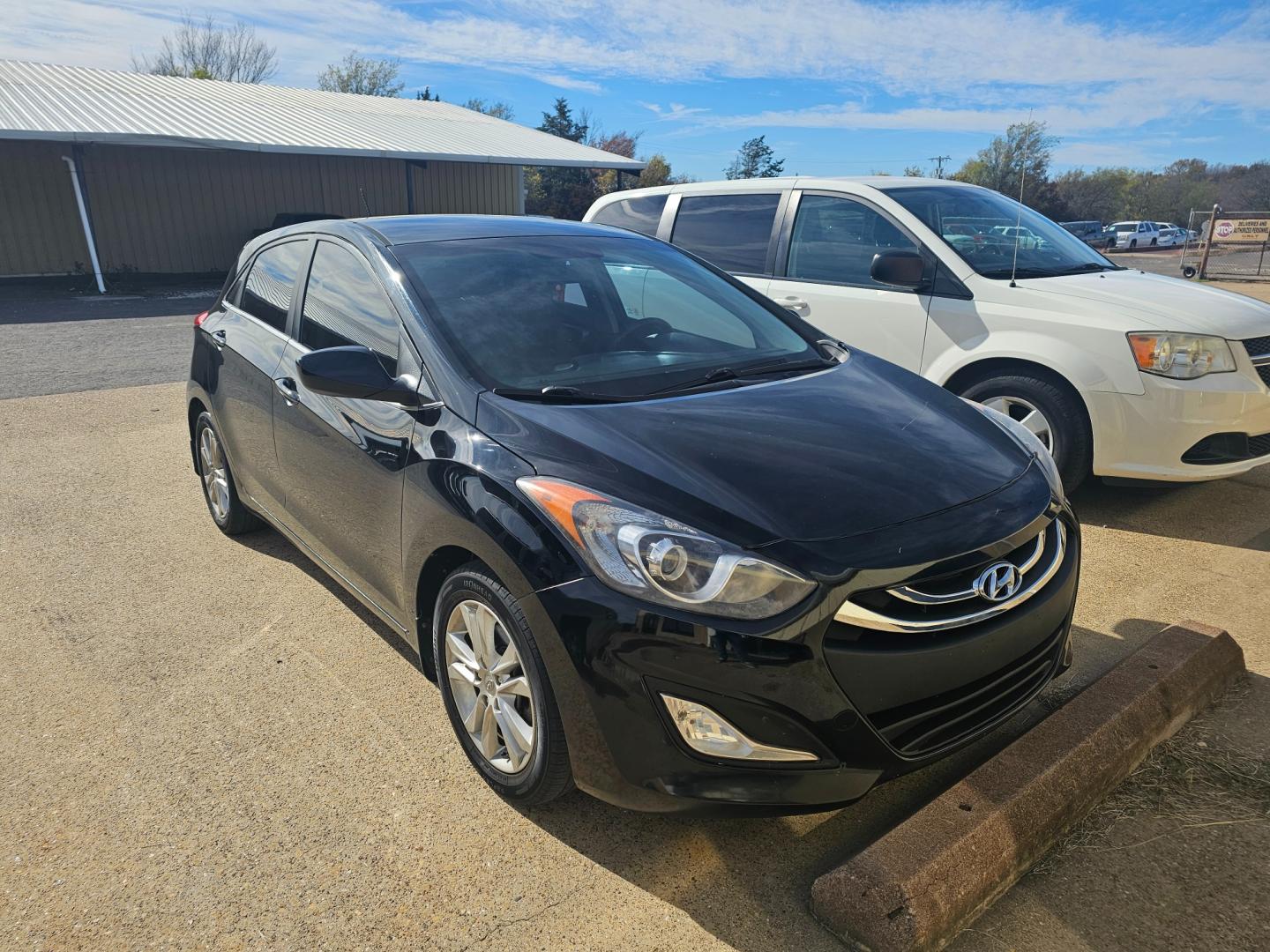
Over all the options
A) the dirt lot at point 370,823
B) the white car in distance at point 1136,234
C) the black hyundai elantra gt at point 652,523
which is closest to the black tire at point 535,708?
the black hyundai elantra gt at point 652,523

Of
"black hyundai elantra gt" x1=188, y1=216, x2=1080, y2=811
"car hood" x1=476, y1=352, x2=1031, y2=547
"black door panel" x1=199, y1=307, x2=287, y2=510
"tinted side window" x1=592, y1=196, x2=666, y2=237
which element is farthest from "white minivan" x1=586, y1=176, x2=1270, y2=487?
"black door panel" x1=199, y1=307, x2=287, y2=510

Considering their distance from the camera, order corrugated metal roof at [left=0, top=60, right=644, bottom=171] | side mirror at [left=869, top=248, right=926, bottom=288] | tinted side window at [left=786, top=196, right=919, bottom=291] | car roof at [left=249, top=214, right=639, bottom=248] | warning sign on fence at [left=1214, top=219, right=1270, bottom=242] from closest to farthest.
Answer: car roof at [left=249, top=214, right=639, bottom=248]
side mirror at [left=869, top=248, right=926, bottom=288]
tinted side window at [left=786, top=196, right=919, bottom=291]
corrugated metal roof at [left=0, top=60, right=644, bottom=171]
warning sign on fence at [left=1214, top=219, right=1270, bottom=242]

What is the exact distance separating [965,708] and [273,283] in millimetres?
3333

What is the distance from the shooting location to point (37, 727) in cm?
296

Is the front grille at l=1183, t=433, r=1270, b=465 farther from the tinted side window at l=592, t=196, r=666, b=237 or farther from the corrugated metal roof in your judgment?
the corrugated metal roof

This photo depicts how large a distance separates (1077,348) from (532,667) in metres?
3.66

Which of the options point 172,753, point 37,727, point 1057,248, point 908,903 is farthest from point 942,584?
point 1057,248

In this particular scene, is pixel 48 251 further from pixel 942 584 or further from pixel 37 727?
pixel 942 584

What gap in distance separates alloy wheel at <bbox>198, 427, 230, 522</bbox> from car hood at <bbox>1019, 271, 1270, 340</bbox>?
438cm

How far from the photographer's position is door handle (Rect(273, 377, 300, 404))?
3.41m

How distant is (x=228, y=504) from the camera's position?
4512 millimetres

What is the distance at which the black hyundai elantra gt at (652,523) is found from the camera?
2023mm

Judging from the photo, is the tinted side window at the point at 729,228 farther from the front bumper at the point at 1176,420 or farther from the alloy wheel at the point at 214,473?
the alloy wheel at the point at 214,473

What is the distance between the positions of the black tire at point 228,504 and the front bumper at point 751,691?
9.09 feet
